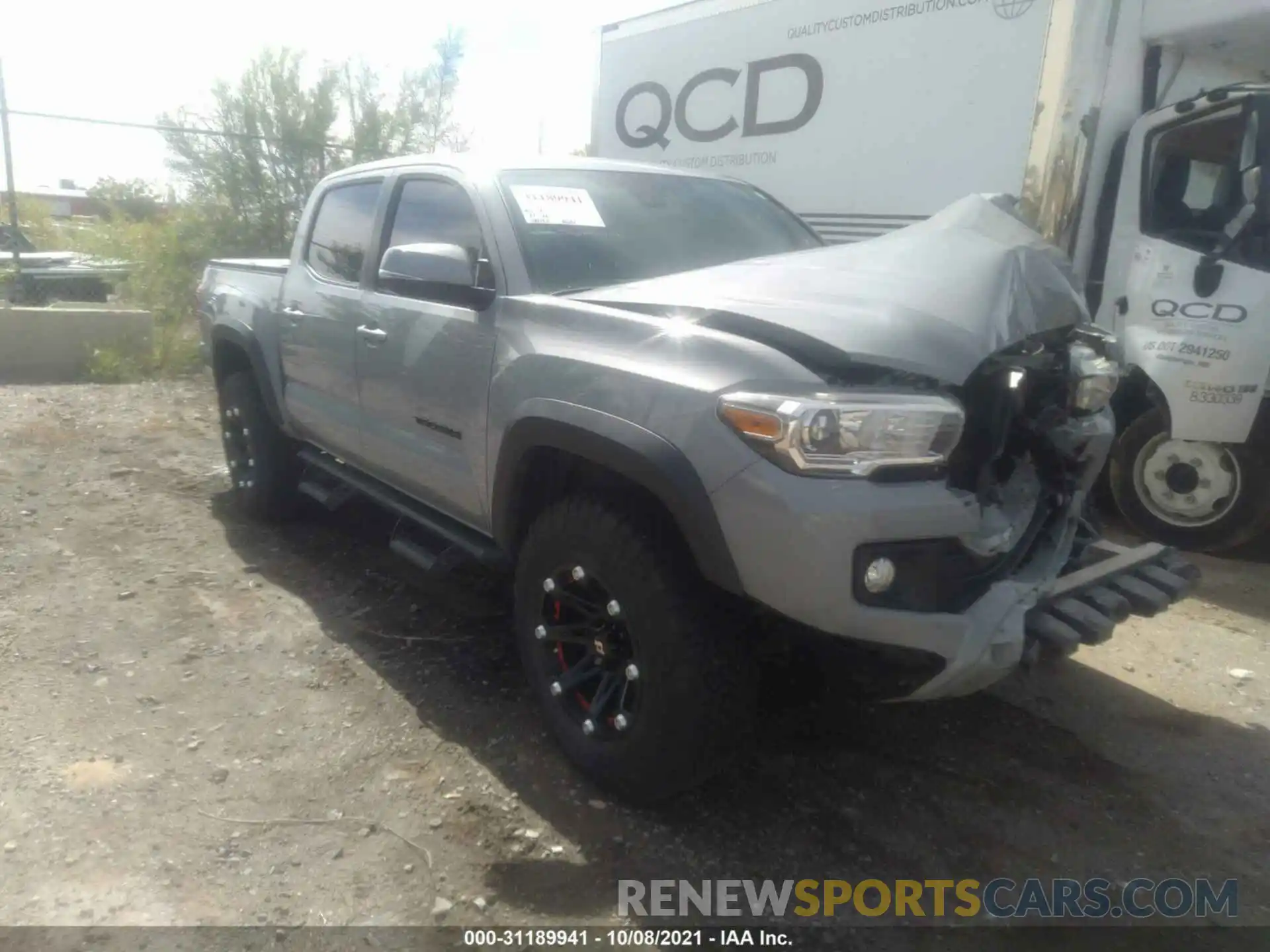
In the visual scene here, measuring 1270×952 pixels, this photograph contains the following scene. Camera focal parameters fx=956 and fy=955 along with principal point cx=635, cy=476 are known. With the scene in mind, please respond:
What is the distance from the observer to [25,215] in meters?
16.0

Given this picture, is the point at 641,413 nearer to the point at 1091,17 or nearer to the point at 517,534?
the point at 517,534

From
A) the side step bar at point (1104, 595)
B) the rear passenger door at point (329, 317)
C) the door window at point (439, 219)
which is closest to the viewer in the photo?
the side step bar at point (1104, 595)

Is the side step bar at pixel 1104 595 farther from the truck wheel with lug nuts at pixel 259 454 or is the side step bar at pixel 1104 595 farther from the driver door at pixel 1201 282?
the truck wheel with lug nuts at pixel 259 454

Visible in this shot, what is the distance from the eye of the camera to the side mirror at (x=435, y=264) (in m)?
2.93

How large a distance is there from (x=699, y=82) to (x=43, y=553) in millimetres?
5229

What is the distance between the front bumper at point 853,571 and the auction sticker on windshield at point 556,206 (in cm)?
142

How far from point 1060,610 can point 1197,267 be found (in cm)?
320

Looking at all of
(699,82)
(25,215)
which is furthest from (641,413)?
(25,215)

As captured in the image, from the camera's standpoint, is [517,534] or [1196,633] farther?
A: [1196,633]

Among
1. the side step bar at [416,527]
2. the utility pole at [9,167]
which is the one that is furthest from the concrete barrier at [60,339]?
the side step bar at [416,527]

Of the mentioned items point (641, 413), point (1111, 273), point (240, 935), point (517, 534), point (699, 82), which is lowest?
point (240, 935)

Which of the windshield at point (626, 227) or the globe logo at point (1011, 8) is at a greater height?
the globe logo at point (1011, 8)

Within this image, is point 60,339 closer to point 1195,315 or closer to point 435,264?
point 435,264

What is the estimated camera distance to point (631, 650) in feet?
8.73
